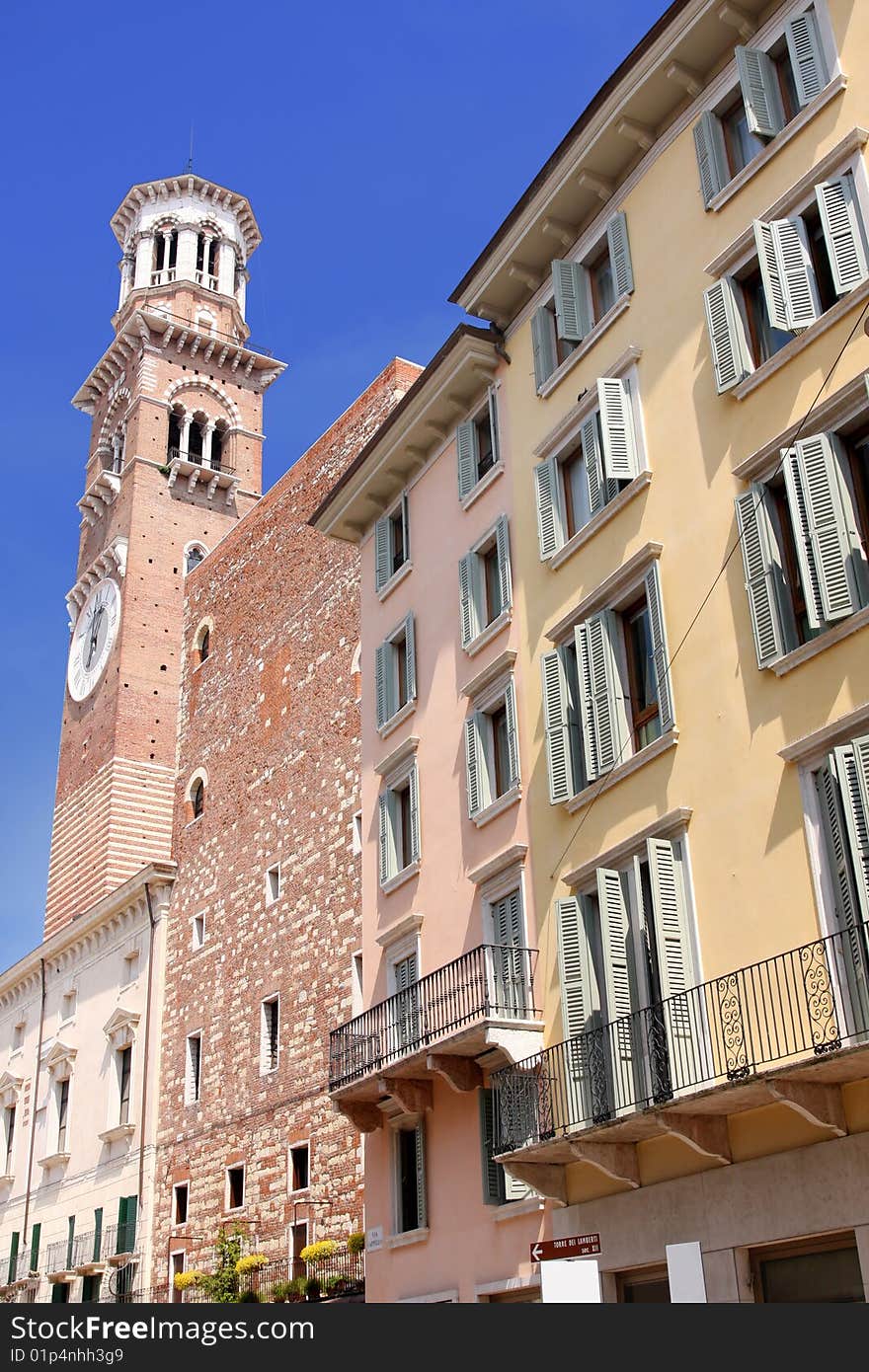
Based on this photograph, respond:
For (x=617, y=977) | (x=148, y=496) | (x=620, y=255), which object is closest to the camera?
(x=617, y=977)

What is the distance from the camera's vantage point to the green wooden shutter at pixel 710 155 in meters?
15.9

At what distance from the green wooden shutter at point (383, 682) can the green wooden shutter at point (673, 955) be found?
7.94 meters

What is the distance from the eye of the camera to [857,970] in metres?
11.7

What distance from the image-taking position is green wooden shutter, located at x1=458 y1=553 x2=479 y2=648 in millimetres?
19812

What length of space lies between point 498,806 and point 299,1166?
1177 centimetres

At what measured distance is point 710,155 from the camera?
16.1 m

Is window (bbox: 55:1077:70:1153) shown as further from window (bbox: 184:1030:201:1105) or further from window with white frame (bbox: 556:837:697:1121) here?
window with white frame (bbox: 556:837:697:1121)

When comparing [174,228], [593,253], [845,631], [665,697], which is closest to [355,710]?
[593,253]

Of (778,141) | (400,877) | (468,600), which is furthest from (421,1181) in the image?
(778,141)

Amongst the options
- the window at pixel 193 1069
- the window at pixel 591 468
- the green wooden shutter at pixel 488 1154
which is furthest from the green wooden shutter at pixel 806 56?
the window at pixel 193 1069

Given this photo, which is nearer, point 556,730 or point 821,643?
point 821,643

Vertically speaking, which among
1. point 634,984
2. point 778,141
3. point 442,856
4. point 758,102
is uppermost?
point 758,102

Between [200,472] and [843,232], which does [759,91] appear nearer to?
[843,232]

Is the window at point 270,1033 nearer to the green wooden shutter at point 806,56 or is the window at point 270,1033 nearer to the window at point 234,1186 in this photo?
the window at point 234,1186
